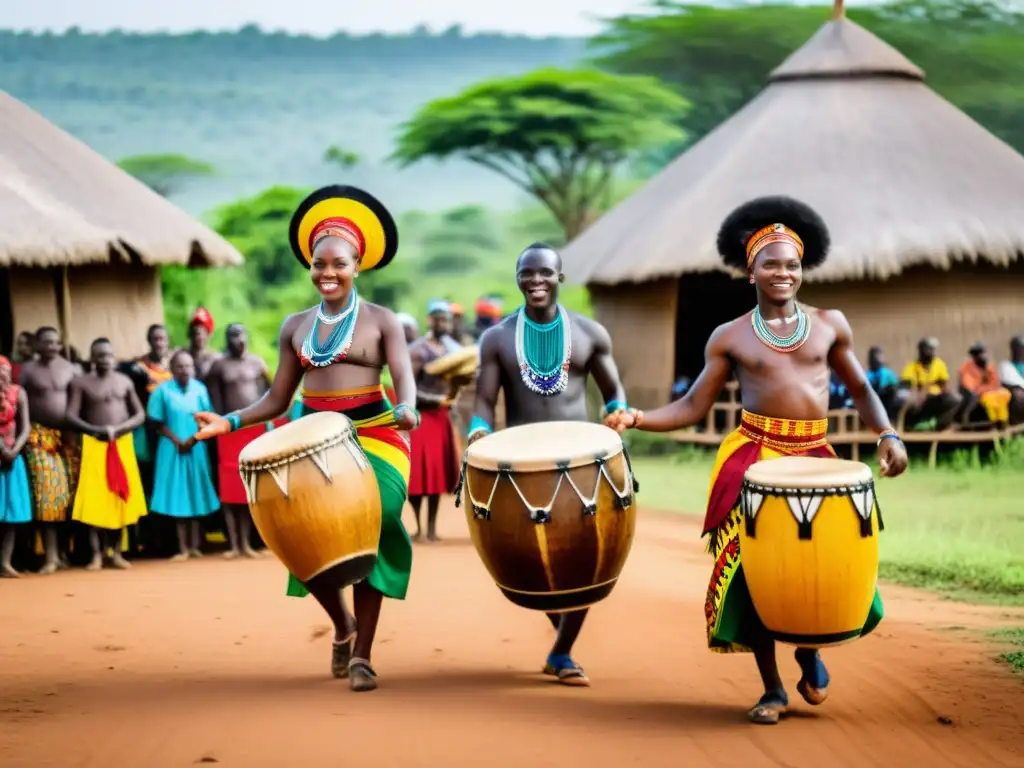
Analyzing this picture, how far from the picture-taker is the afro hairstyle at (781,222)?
6.30 metres

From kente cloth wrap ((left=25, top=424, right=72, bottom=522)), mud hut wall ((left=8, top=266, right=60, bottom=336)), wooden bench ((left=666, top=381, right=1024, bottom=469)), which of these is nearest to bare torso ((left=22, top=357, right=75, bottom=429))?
kente cloth wrap ((left=25, top=424, right=72, bottom=522))

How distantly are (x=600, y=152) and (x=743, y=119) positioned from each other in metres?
16.5

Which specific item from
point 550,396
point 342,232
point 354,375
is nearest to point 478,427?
point 550,396

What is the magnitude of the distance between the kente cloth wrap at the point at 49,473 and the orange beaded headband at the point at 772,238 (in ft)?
18.4

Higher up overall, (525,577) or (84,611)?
(525,577)

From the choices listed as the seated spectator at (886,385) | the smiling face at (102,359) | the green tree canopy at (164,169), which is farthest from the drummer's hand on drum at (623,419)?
the green tree canopy at (164,169)

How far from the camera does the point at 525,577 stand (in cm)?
608

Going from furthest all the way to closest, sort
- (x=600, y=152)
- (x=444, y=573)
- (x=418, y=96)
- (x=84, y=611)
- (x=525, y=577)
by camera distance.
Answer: (x=418, y=96)
(x=600, y=152)
(x=444, y=573)
(x=84, y=611)
(x=525, y=577)

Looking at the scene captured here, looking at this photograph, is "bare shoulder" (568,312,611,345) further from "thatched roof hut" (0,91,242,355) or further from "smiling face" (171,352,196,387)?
"thatched roof hut" (0,91,242,355)

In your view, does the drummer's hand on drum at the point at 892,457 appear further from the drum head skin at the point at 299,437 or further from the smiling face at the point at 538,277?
the drum head skin at the point at 299,437

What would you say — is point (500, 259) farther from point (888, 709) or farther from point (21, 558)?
point (888, 709)

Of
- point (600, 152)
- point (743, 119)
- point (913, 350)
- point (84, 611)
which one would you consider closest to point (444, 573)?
point (84, 611)

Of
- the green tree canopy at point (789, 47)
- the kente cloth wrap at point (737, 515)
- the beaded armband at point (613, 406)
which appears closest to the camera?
the kente cloth wrap at point (737, 515)

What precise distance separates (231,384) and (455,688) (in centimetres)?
494
